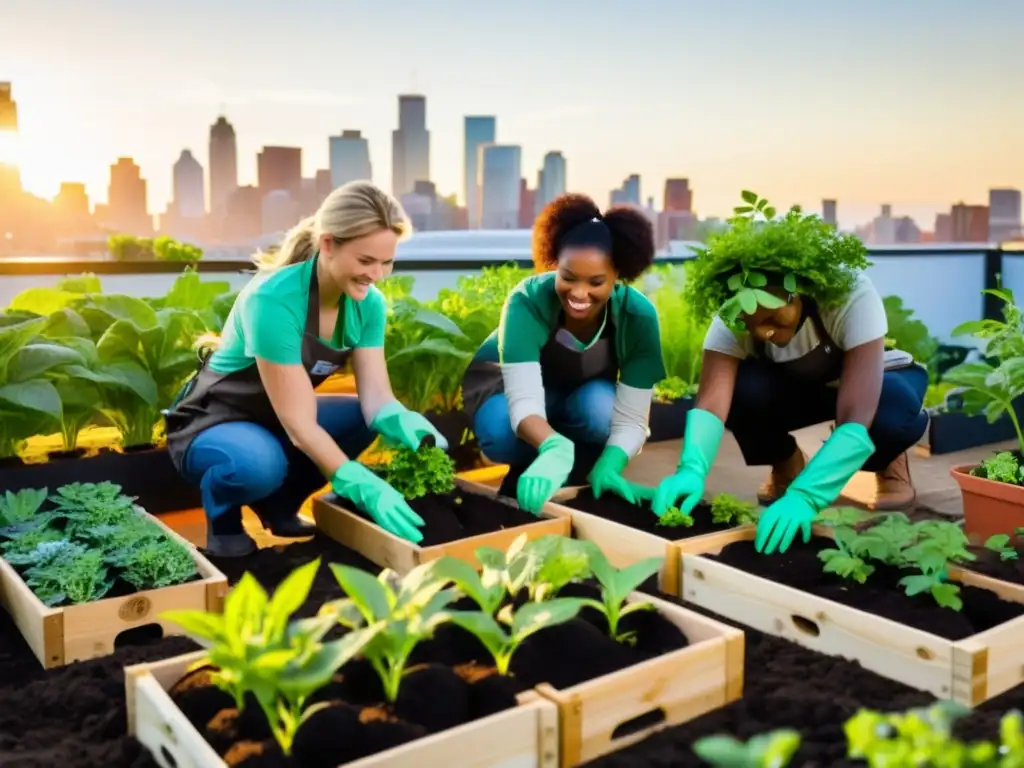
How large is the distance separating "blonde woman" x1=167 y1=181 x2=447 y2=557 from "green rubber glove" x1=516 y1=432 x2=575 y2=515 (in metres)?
0.25

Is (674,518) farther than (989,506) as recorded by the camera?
No

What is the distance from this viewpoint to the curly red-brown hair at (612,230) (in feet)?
8.11

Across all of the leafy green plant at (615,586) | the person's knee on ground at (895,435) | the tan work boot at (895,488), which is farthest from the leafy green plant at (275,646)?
the tan work boot at (895,488)

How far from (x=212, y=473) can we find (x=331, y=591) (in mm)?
454

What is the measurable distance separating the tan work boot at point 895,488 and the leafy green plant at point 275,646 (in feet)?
6.80

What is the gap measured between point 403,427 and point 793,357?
105 cm

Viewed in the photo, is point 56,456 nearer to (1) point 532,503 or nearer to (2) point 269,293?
(2) point 269,293

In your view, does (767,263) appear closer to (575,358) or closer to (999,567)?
(575,358)

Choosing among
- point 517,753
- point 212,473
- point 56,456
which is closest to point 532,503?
point 212,473

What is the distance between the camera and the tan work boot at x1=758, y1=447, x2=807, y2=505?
289 centimetres

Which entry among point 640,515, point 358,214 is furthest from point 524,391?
point 358,214

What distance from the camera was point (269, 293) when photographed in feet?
7.32

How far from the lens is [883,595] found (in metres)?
1.79

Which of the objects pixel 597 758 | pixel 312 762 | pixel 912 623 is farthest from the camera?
pixel 912 623
